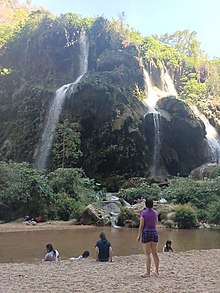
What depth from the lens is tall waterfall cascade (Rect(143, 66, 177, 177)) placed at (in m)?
38.8

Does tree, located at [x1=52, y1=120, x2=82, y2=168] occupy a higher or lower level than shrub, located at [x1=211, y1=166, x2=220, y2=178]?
higher

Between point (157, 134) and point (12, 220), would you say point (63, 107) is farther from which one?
point (12, 220)

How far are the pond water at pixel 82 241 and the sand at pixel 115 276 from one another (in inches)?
96.2

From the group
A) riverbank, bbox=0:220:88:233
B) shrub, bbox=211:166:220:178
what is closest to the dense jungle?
shrub, bbox=211:166:220:178

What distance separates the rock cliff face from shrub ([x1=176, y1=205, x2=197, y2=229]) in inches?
604

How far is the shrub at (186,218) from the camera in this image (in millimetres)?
21703

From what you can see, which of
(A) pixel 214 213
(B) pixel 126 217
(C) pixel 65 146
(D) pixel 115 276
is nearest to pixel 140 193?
(B) pixel 126 217

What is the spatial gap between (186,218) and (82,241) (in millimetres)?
7206

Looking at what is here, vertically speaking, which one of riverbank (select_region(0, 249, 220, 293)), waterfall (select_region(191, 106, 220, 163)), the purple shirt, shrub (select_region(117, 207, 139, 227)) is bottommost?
riverbank (select_region(0, 249, 220, 293))

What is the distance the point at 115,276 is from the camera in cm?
871

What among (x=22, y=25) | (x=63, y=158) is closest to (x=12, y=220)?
(x=63, y=158)

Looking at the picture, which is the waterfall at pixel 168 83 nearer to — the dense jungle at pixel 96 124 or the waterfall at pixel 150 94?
the dense jungle at pixel 96 124

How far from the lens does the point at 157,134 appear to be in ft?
129

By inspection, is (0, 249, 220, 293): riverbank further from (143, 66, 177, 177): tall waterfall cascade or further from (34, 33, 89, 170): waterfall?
(34, 33, 89, 170): waterfall
